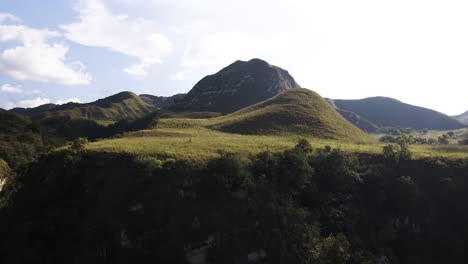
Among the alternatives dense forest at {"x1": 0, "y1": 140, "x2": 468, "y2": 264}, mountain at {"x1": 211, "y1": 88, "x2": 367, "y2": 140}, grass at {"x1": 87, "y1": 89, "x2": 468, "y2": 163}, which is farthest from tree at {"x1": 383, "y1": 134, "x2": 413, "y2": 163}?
mountain at {"x1": 211, "y1": 88, "x2": 367, "y2": 140}

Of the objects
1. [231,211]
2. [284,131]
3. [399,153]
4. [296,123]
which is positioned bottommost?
[231,211]

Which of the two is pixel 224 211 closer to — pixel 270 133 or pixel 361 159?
pixel 361 159

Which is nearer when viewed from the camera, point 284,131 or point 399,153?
point 399,153

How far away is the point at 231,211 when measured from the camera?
3447 centimetres

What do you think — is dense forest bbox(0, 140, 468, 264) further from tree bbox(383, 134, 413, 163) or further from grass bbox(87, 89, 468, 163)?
grass bbox(87, 89, 468, 163)

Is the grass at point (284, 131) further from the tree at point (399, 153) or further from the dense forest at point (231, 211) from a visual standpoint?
the dense forest at point (231, 211)

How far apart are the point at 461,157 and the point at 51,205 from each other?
75.3m

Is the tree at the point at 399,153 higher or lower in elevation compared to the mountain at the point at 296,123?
lower

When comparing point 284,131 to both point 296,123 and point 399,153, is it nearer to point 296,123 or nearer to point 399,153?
point 296,123

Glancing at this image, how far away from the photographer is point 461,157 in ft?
171

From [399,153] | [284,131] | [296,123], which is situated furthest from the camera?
[296,123]

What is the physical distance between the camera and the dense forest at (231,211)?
3069cm

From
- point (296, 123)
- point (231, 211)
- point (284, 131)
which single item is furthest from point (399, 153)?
point (296, 123)

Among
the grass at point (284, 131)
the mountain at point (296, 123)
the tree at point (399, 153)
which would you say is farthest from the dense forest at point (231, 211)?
the mountain at point (296, 123)
